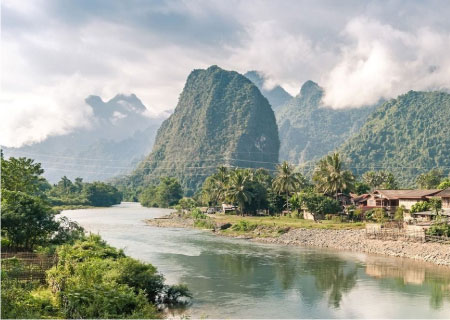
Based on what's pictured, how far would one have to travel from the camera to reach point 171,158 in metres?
180

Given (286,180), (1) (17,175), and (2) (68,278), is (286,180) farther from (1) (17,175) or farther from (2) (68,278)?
(2) (68,278)

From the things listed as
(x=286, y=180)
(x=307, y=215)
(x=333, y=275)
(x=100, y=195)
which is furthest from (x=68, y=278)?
(x=100, y=195)

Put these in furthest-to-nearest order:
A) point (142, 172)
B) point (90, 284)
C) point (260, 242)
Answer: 1. point (142, 172)
2. point (260, 242)
3. point (90, 284)

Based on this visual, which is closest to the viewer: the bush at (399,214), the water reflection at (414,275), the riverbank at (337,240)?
the water reflection at (414,275)

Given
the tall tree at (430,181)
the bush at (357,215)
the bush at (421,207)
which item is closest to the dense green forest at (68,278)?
the bush at (421,207)

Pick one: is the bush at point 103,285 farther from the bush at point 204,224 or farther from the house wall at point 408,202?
the house wall at point 408,202

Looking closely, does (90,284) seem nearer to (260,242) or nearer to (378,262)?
(378,262)

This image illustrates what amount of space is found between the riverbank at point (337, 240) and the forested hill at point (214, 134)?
10774 cm

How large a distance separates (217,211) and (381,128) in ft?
316

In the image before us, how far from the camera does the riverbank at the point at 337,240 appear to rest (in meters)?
34.4

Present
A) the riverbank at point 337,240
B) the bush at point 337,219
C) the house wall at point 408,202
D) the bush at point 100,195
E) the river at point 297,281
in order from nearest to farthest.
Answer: the river at point 297,281, the riverbank at point 337,240, the house wall at point 408,202, the bush at point 337,219, the bush at point 100,195

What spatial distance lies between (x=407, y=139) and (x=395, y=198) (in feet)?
339

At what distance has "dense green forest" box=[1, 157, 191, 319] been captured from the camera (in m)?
15.9

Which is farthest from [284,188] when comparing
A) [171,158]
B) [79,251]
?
[171,158]
